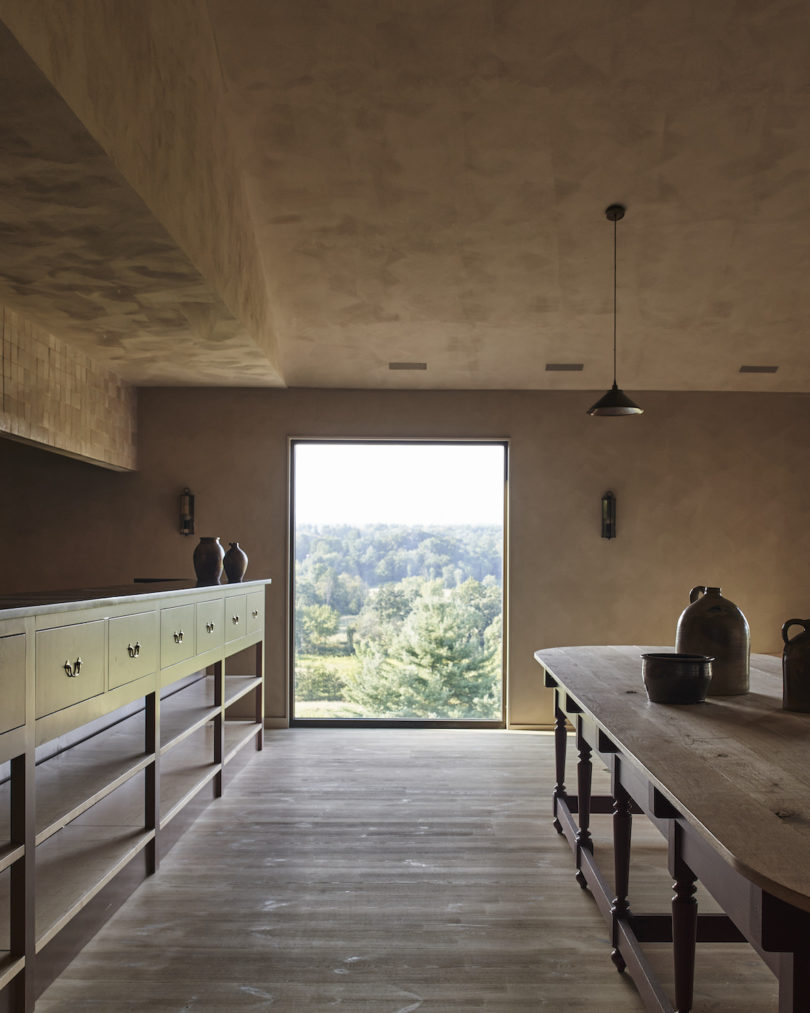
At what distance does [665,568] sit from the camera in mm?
5832

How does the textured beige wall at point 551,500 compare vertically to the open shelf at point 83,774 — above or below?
above

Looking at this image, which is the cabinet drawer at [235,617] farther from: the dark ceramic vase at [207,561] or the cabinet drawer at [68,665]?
the cabinet drawer at [68,665]

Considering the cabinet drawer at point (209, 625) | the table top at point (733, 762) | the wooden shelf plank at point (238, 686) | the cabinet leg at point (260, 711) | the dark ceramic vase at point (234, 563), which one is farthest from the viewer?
the cabinet leg at point (260, 711)

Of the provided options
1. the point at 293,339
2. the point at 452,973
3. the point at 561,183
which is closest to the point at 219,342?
the point at 293,339

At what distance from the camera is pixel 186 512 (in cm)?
579

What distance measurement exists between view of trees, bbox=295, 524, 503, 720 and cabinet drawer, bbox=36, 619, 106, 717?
342 centimetres

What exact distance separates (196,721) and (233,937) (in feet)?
4.14

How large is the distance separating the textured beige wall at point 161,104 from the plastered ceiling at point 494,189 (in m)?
0.03

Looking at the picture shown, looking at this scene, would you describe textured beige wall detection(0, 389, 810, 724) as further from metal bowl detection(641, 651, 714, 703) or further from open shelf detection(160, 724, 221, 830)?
metal bowl detection(641, 651, 714, 703)

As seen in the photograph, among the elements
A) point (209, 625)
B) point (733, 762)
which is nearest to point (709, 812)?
point (733, 762)

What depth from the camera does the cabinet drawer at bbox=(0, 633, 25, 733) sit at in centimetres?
193

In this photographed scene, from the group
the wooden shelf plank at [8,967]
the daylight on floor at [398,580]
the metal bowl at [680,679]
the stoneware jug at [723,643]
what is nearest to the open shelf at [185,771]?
the wooden shelf plank at [8,967]

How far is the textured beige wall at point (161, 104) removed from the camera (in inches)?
79.6

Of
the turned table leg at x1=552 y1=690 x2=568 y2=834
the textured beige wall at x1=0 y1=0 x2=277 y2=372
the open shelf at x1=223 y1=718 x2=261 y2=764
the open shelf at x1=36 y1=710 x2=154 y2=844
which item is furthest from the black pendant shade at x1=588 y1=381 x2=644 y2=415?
the open shelf at x1=223 y1=718 x2=261 y2=764
